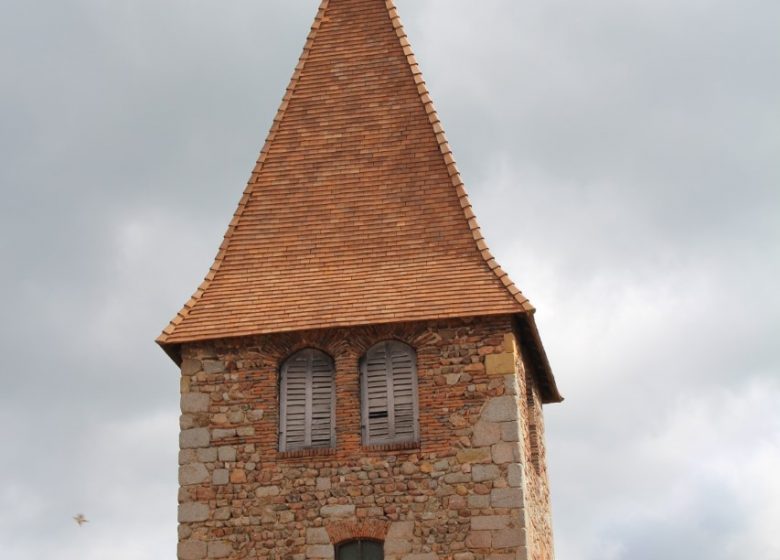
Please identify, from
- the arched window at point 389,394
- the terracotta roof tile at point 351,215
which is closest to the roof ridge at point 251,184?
the terracotta roof tile at point 351,215

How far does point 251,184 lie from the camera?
733 inches

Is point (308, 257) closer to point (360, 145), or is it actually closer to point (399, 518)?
point (360, 145)

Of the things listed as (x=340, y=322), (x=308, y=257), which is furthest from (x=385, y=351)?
(x=308, y=257)

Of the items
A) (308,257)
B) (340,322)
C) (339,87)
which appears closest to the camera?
(340,322)

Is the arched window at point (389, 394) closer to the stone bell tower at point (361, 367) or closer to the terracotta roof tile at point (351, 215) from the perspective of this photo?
the stone bell tower at point (361, 367)

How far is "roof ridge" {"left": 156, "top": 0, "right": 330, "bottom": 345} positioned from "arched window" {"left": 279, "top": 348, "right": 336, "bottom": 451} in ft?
5.12

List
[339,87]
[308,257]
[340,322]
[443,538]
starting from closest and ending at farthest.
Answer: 1. [443,538]
2. [340,322]
3. [308,257]
4. [339,87]

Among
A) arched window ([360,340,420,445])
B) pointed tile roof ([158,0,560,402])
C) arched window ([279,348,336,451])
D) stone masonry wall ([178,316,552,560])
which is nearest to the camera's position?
stone masonry wall ([178,316,552,560])

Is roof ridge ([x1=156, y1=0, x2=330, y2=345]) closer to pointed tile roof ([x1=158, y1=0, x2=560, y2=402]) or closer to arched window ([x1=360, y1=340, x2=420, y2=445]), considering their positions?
pointed tile roof ([x1=158, y1=0, x2=560, y2=402])

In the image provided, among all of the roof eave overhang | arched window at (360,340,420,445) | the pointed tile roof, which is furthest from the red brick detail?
the roof eave overhang

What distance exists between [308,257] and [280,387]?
192 centimetres

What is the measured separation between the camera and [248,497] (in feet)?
52.5

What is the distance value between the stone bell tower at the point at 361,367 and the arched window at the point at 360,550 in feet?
0.05

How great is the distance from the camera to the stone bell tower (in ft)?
51.5
